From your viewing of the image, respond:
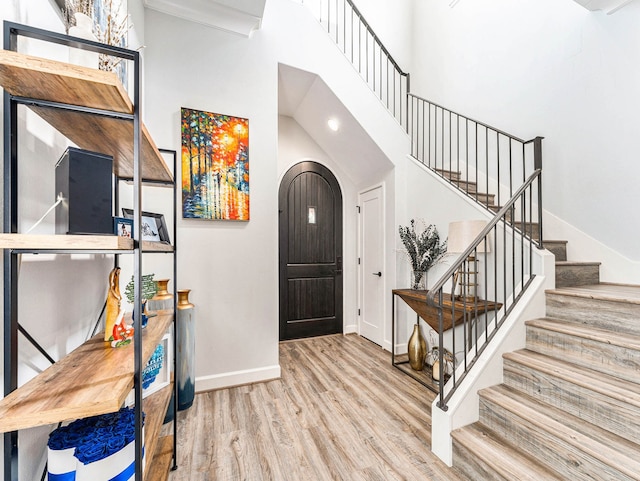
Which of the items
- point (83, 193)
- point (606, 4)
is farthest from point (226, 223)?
point (606, 4)

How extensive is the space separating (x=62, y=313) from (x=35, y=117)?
2.27 feet

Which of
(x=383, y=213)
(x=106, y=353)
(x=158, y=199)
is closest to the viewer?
(x=106, y=353)

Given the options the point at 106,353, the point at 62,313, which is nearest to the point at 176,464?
the point at 106,353

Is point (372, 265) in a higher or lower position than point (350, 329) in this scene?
higher

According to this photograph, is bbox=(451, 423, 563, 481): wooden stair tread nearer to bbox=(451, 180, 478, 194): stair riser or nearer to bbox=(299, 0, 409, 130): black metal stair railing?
bbox=(451, 180, 478, 194): stair riser

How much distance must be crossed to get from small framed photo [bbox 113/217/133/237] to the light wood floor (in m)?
1.47

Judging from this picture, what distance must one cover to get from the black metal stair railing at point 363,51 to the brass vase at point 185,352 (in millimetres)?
3365

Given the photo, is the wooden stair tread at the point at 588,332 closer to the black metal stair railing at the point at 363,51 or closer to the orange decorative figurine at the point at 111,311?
the orange decorative figurine at the point at 111,311

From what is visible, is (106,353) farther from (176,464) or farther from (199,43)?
(199,43)

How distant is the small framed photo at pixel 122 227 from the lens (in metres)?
0.93

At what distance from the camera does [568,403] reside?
5.24ft

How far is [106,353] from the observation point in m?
1.06

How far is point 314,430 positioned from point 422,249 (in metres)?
2.03

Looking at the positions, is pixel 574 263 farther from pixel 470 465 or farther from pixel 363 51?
pixel 363 51
